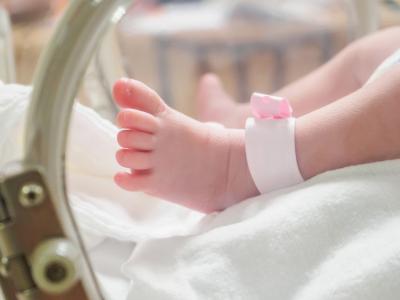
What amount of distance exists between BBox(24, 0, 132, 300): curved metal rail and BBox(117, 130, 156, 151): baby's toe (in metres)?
0.17

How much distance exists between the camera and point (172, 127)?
1.88 ft

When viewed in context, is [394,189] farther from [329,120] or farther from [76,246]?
[76,246]

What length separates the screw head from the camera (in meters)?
0.37

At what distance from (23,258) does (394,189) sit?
0.30 meters

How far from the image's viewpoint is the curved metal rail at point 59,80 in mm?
371

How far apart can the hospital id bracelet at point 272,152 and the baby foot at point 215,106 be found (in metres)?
0.18

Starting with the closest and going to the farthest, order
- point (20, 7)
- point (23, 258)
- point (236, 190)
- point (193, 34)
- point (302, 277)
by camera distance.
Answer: point (23, 258) → point (302, 277) → point (236, 190) → point (20, 7) → point (193, 34)

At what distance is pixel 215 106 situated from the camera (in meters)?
0.88

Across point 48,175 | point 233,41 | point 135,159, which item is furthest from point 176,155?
point 233,41

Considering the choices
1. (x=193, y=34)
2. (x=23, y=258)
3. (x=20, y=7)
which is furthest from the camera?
(x=193, y=34)

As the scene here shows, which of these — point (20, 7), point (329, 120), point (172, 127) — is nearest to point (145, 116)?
point (172, 127)

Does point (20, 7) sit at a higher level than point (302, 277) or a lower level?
higher

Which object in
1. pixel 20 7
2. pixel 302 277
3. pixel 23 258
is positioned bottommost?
pixel 302 277

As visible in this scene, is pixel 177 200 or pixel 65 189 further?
pixel 177 200
